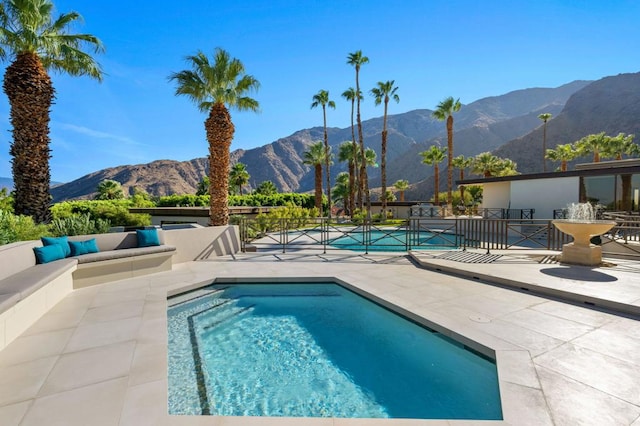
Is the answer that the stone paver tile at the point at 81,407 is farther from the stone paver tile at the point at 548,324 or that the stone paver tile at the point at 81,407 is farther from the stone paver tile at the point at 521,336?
the stone paver tile at the point at 548,324

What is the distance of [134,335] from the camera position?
3652 mm

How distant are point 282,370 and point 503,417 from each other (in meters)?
2.11

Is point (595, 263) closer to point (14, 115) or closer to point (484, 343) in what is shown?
Answer: point (484, 343)

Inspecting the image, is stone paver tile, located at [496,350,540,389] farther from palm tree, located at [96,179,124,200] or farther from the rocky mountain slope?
the rocky mountain slope

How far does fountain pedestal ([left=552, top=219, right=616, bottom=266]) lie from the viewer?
659 centimetres

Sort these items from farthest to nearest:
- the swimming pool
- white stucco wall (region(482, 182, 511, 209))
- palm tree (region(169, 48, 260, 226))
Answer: white stucco wall (region(482, 182, 511, 209)), palm tree (region(169, 48, 260, 226)), the swimming pool

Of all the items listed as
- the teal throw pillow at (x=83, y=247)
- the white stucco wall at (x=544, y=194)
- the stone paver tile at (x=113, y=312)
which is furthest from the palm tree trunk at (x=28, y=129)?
the white stucco wall at (x=544, y=194)

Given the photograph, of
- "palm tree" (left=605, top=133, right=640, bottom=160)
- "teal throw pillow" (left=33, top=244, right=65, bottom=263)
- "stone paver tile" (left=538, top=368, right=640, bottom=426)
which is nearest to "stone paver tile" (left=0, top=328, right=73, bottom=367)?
"teal throw pillow" (left=33, top=244, right=65, bottom=263)

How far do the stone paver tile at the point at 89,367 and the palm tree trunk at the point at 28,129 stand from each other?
8896 mm

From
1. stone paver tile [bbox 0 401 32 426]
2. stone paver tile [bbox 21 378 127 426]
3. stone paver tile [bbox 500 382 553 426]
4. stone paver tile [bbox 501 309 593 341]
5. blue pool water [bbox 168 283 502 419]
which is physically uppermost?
stone paver tile [bbox 0 401 32 426]

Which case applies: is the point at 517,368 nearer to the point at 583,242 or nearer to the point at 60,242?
the point at 583,242

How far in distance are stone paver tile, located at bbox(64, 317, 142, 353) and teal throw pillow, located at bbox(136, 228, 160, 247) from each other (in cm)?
327

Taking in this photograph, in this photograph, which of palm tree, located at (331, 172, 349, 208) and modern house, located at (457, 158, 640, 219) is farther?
palm tree, located at (331, 172, 349, 208)

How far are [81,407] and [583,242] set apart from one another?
903 cm
